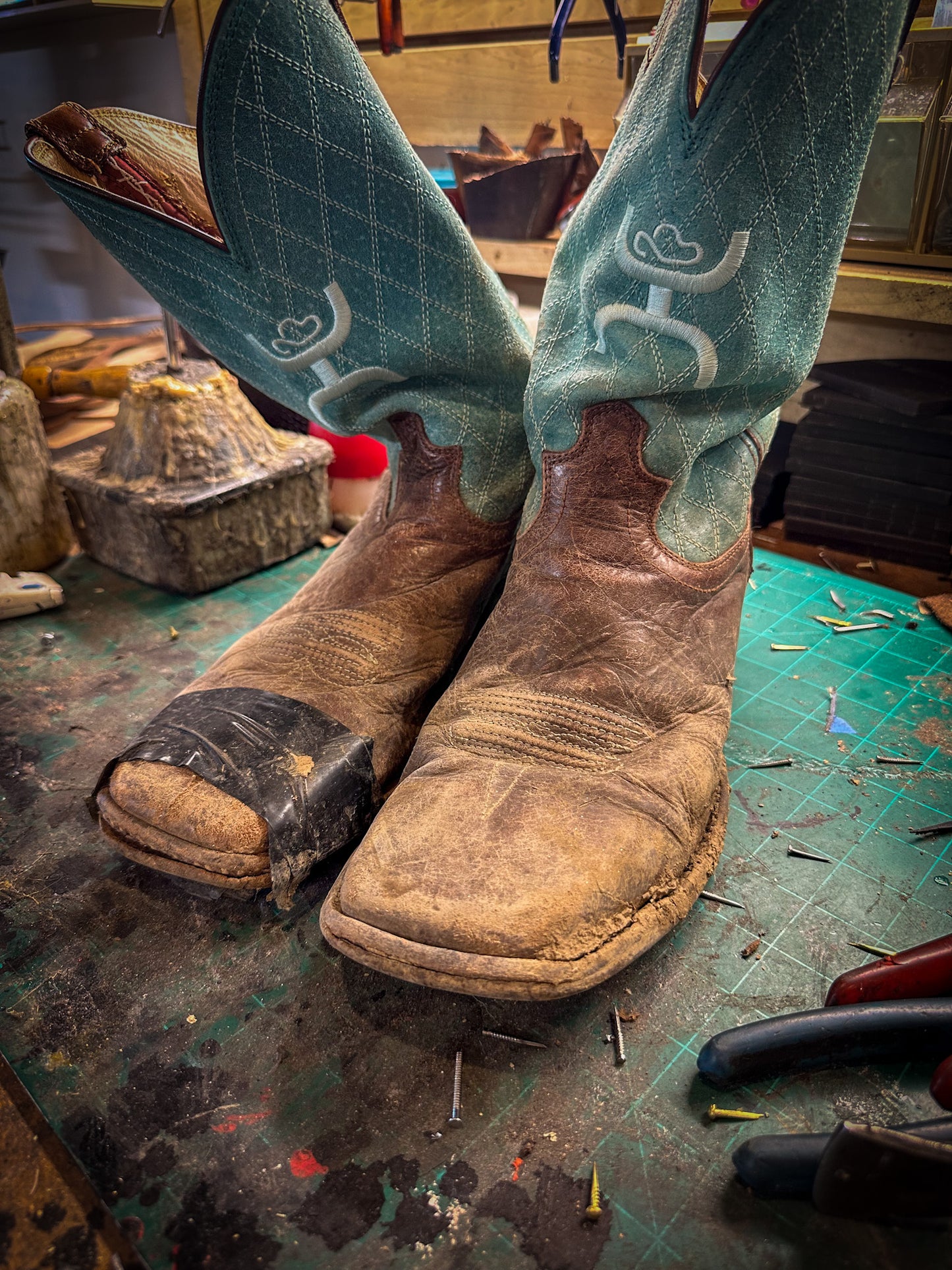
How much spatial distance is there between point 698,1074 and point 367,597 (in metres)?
0.65

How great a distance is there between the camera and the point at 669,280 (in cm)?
78

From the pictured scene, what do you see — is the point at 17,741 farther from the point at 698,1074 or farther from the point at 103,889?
the point at 698,1074

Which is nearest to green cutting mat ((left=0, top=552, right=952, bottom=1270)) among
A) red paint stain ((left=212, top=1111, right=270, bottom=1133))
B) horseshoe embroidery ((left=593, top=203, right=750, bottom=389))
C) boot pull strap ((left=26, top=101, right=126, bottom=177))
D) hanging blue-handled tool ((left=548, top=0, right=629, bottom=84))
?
red paint stain ((left=212, top=1111, right=270, bottom=1133))

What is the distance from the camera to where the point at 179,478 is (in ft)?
5.13

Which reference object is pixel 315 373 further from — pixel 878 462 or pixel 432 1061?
pixel 878 462

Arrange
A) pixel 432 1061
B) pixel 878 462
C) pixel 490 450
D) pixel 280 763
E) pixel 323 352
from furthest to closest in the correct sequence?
pixel 878 462
pixel 490 450
pixel 323 352
pixel 280 763
pixel 432 1061

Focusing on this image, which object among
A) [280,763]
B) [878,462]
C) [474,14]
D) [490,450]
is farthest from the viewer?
[474,14]

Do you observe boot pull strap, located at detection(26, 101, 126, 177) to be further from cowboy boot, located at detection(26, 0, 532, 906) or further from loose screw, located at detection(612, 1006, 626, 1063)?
loose screw, located at detection(612, 1006, 626, 1063)

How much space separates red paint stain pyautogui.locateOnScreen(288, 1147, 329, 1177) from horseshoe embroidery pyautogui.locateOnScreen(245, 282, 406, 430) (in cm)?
80

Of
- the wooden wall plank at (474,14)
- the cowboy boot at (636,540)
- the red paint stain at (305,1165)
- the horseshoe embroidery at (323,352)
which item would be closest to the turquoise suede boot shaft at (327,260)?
the horseshoe embroidery at (323,352)

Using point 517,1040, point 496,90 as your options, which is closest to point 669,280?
point 517,1040

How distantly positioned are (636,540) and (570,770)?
0.27 meters

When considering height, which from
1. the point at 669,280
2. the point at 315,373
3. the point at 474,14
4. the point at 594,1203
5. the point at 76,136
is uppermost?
the point at 474,14

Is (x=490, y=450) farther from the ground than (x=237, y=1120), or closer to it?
farther from the ground
